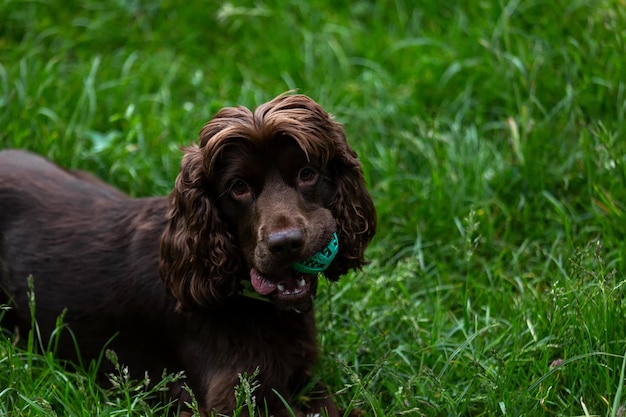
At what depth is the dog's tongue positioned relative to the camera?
3715mm

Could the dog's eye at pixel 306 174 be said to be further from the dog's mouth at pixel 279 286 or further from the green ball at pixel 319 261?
the dog's mouth at pixel 279 286

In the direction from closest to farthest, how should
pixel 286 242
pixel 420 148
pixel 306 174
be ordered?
1. pixel 286 242
2. pixel 306 174
3. pixel 420 148

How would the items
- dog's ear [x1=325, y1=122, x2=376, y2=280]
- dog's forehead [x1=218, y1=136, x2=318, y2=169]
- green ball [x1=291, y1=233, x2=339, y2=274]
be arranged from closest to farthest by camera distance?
1. dog's forehead [x1=218, y1=136, x2=318, y2=169]
2. green ball [x1=291, y1=233, x2=339, y2=274]
3. dog's ear [x1=325, y1=122, x2=376, y2=280]

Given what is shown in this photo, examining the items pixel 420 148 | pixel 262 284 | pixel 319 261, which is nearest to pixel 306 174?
pixel 319 261

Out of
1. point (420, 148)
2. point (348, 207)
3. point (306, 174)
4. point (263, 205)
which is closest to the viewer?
point (263, 205)

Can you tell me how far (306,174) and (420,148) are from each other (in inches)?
67.7

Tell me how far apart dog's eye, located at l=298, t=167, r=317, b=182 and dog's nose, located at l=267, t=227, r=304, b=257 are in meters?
0.26

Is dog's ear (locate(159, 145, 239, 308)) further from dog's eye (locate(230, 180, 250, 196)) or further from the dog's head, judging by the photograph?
dog's eye (locate(230, 180, 250, 196))

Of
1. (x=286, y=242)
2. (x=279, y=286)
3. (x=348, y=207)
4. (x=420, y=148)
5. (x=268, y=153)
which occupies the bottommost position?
(x=420, y=148)

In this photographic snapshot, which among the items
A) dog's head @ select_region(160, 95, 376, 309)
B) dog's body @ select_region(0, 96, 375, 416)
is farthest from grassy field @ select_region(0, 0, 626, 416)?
dog's head @ select_region(160, 95, 376, 309)

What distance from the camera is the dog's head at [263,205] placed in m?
3.57

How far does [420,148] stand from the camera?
17.4 ft

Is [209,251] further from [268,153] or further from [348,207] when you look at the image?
[348,207]

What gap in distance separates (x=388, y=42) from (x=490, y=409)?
305 centimetres
